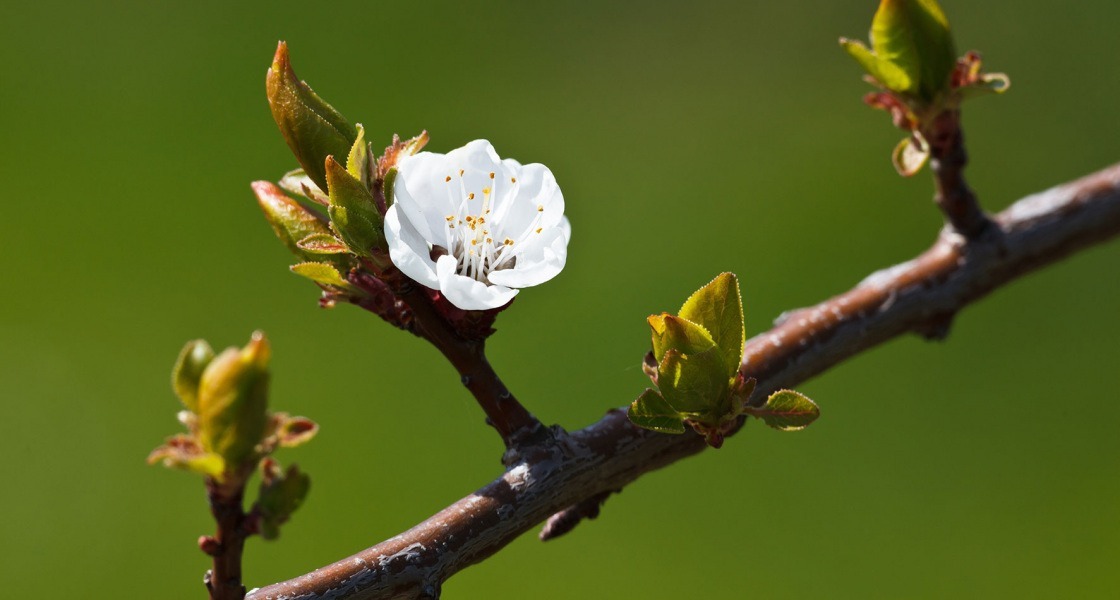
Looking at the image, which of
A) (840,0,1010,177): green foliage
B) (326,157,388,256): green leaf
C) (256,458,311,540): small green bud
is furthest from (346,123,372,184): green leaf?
(840,0,1010,177): green foliage

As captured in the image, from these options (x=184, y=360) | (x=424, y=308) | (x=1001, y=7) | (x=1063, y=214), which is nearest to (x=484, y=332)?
(x=424, y=308)

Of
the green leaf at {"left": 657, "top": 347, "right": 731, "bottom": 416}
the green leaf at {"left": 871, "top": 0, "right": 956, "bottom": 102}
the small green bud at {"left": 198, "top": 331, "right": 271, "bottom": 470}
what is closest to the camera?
the small green bud at {"left": 198, "top": 331, "right": 271, "bottom": 470}

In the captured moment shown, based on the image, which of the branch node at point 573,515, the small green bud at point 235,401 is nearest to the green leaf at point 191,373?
the small green bud at point 235,401

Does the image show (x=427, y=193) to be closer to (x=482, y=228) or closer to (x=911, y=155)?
(x=482, y=228)

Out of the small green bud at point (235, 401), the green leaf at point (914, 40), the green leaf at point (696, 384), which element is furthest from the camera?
the green leaf at point (914, 40)

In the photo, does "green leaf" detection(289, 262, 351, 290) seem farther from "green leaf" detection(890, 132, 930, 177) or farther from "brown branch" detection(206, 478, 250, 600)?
"green leaf" detection(890, 132, 930, 177)

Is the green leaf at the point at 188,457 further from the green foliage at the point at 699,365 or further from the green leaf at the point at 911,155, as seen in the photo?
the green leaf at the point at 911,155

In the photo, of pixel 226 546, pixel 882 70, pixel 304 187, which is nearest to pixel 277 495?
pixel 226 546
